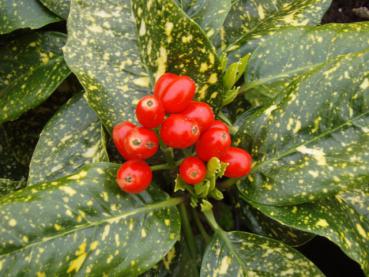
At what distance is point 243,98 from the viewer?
4.34 feet

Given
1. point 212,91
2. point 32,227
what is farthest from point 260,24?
point 32,227

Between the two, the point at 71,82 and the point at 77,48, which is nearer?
the point at 77,48

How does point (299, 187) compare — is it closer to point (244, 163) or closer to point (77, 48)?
point (244, 163)

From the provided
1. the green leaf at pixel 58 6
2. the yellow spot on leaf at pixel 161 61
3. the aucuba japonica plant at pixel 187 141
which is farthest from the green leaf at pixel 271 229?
the green leaf at pixel 58 6

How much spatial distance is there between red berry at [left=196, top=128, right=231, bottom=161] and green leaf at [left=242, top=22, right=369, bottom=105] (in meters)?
0.33

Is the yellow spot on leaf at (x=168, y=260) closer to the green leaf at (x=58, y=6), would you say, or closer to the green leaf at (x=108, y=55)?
the green leaf at (x=108, y=55)

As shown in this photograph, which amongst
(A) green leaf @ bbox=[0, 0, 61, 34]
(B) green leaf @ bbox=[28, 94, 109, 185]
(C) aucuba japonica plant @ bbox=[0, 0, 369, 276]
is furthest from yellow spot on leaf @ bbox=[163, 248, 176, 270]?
(A) green leaf @ bbox=[0, 0, 61, 34]

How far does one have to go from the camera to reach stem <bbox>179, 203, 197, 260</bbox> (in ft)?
4.01

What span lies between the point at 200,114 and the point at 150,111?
0.39 feet

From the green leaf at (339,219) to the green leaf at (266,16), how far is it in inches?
18.8

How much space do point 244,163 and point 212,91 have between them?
0.67ft

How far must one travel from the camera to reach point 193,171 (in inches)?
38.8

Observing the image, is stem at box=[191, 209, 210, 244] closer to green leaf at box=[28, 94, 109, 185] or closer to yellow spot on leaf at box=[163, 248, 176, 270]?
yellow spot on leaf at box=[163, 248, 176, 270]

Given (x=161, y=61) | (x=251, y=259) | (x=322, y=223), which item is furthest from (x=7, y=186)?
(x=322, y=223)
